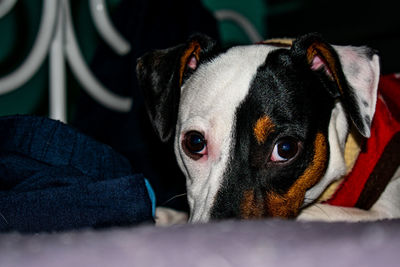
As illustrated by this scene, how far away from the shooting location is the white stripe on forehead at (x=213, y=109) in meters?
1.35

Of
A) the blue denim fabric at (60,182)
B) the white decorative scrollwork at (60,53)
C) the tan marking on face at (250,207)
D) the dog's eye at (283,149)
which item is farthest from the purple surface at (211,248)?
the white decorative scrollwork at (60,53)

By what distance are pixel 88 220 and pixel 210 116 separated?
545 millimetres

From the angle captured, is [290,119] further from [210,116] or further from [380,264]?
[380,264]

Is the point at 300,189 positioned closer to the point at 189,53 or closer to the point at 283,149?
the point at 283,149

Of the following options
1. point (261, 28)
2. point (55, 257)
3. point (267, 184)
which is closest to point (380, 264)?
point (55, 257)

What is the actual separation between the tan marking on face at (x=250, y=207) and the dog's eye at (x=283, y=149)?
5.7 inches

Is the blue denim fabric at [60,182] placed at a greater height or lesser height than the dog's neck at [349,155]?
greater

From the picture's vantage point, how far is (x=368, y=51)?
5.10 ft

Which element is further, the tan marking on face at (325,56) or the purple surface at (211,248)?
the tan marking on face at (325,56)

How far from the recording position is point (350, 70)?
1.51 metres

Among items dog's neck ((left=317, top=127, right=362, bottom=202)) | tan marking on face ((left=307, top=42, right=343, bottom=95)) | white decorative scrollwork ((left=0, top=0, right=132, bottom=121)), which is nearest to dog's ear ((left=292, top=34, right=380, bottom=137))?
tan marking on face ((left=307, top=42, right=343, bottom=95))

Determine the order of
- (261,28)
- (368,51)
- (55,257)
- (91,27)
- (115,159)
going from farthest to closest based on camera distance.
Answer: (261,28) < (91,27) < (368,51) < (115,159) < (55,257)

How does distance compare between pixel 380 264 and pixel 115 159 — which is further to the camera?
pixel 115 159

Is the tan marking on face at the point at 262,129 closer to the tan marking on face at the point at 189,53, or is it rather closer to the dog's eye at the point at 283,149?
the dog's eye at the point at 283,149
